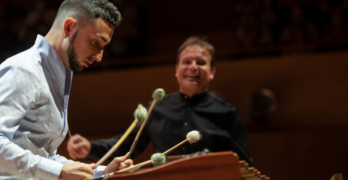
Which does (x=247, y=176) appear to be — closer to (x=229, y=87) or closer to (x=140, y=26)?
(x=229, y=87)

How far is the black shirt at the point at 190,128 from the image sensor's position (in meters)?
1.79

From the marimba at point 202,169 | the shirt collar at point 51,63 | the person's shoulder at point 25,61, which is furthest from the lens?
the shirt collar at point 51,63

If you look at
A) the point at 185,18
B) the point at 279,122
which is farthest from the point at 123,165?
the point at 185,18

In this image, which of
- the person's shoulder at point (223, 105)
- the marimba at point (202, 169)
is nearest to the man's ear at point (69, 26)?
the marimba at point (202, 169)

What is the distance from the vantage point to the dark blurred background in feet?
9.94

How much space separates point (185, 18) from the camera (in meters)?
5.22

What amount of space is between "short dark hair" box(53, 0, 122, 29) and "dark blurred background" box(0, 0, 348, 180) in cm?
208

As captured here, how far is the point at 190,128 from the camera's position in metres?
1.87

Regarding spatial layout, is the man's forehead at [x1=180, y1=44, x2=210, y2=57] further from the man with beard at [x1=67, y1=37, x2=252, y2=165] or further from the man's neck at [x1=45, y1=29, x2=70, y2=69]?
the man's neck at [x1=45, y1=29, x2=70, y2=69]

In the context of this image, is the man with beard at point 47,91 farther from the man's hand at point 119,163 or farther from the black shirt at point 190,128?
the black shirt at point 190,128

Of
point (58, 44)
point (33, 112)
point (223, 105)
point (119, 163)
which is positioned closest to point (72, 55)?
point (58, 44)

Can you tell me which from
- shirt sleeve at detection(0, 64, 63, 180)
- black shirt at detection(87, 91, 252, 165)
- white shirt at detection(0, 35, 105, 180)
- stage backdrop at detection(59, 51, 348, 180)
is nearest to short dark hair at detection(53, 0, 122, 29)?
white shirt at detection(0, 35, 105, 180)

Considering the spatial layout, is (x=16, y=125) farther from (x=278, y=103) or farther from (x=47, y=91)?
(x=278, y=103)

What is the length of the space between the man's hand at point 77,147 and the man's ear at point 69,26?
0.51 metres
